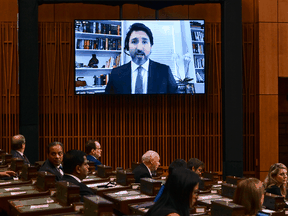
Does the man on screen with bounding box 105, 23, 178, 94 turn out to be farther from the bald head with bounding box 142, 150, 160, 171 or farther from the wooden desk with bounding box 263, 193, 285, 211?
the wooden desk with bounding box 263, 193, 285, 211

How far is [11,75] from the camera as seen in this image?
8.83 m

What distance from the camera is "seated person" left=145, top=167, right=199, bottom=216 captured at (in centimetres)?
192

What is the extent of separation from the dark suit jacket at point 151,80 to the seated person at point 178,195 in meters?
6.49

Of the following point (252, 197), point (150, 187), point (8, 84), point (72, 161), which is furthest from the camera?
point (8, 84)

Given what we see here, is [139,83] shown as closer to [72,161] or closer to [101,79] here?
[101,79]

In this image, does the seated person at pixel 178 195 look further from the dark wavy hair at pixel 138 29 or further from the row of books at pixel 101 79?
the dark wavy hair at pixel 138 29

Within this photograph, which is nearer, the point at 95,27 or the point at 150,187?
the point at 150,187

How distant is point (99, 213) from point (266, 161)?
6948 millimetres

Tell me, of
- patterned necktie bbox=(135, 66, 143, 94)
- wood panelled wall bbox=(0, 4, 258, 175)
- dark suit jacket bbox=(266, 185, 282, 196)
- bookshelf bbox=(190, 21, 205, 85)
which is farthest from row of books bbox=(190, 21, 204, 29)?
dark suit jacket bbox=(266, 185, 282, 196)

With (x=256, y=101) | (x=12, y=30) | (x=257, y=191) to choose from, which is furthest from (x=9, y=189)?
(x=256, y=101)

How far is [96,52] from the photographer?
838 cm

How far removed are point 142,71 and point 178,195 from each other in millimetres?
6623

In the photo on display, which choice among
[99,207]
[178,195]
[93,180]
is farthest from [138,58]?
[178,195]

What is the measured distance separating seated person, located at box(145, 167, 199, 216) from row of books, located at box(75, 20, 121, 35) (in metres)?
6.77
